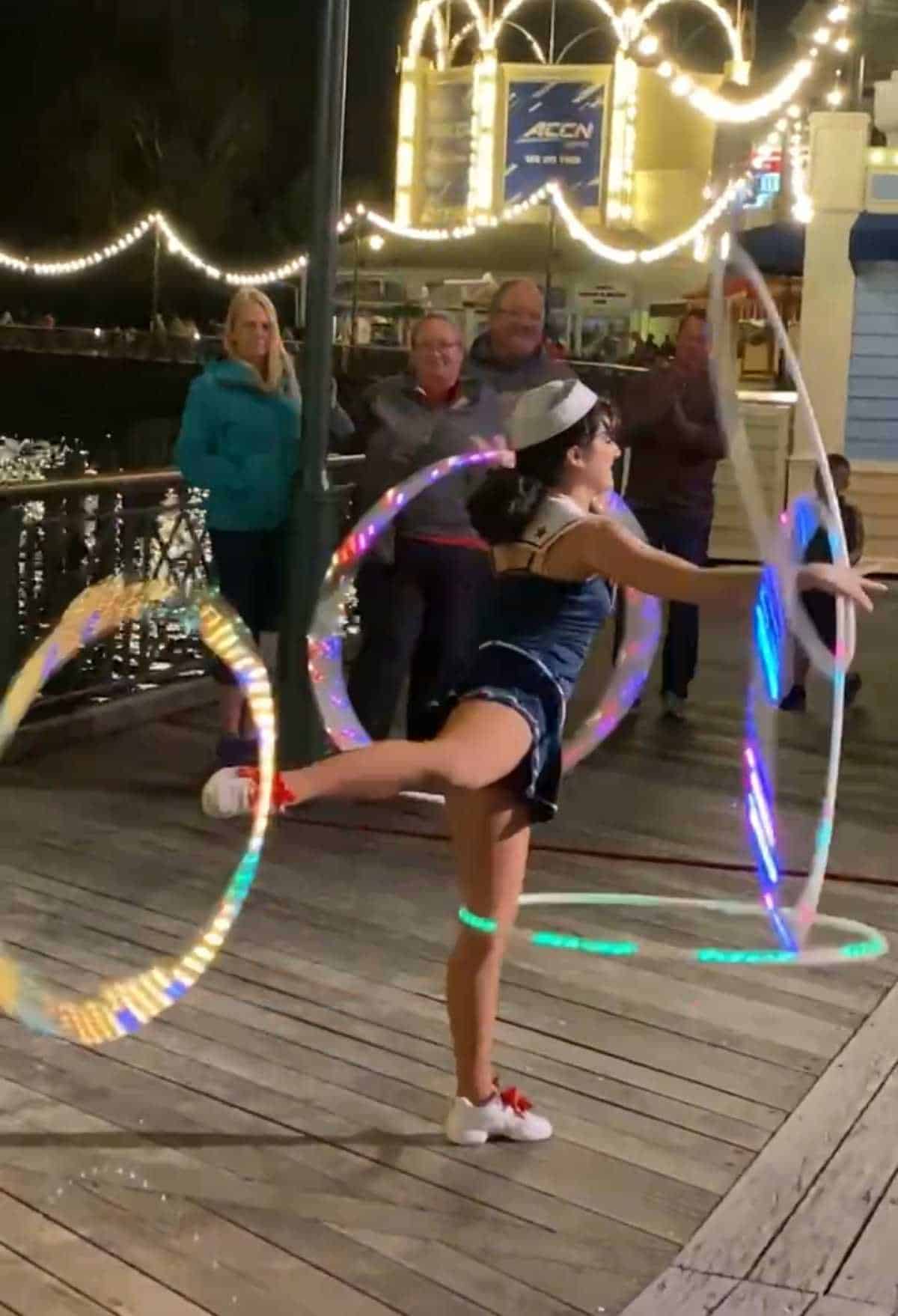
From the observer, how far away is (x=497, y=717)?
2.98 m

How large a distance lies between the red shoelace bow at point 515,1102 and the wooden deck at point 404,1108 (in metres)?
0.07

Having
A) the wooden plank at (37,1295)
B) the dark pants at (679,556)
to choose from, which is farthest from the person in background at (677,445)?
the wooden plank at (37,1295)

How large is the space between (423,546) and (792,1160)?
293cm

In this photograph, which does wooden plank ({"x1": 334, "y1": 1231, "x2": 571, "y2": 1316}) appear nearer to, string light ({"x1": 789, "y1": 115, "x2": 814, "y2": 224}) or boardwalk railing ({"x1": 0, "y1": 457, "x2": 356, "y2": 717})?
boardwalk railing ({"x1": 0, "y1": 457, "x2": 356, "y2": 717})

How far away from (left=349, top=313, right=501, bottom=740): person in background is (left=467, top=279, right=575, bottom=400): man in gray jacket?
64 millimetres

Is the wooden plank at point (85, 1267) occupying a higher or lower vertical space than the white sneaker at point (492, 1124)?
lower

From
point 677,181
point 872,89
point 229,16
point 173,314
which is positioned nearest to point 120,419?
point 173,314

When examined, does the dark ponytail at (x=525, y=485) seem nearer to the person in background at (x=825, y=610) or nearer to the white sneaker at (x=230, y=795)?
the white sneaker at (x=230, y=795)

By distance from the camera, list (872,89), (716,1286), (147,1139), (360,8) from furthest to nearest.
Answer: (360,8), (872,89), (147,1139), (716,1286)

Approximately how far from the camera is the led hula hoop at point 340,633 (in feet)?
18.2

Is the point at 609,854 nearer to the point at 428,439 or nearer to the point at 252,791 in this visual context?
the point at 428,439

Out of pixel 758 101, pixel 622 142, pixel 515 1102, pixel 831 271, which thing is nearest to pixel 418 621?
pixel 515 1102

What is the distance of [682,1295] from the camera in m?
2.72

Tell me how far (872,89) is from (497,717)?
1273 centimetres
